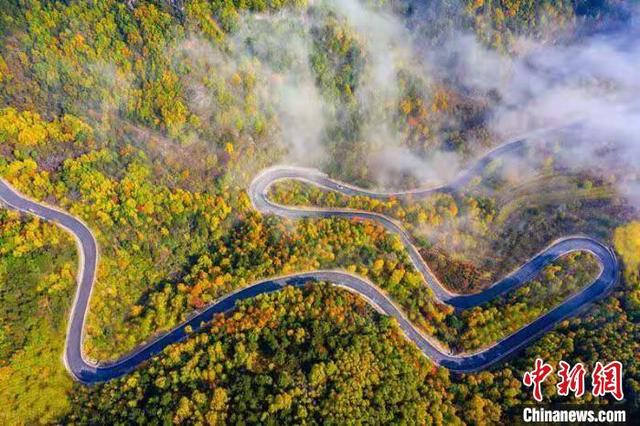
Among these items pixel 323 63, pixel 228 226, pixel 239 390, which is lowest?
pixel 239 390

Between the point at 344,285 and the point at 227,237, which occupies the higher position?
the point at 227,237

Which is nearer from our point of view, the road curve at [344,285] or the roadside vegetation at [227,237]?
the roadside vegetation at [227,237]

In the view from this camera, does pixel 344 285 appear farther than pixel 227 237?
No

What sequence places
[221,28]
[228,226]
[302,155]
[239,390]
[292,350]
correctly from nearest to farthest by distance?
1. [239,390]
2. [292,350]
3. [228,226]
4. [221,28]
5. [302,155]

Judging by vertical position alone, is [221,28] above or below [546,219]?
above

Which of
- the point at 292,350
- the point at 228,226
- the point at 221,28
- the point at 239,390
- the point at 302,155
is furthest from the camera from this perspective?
the point at 302,155

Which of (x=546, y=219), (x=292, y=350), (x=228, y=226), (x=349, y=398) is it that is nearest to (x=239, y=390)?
(x=292, y=350)

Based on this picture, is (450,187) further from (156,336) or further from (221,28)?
(156,336)

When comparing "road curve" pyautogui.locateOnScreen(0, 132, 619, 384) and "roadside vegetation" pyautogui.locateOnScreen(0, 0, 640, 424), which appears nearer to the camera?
"roadside vegetation" pyautogui.locateOnScreen(0, 0, 640, 424)
